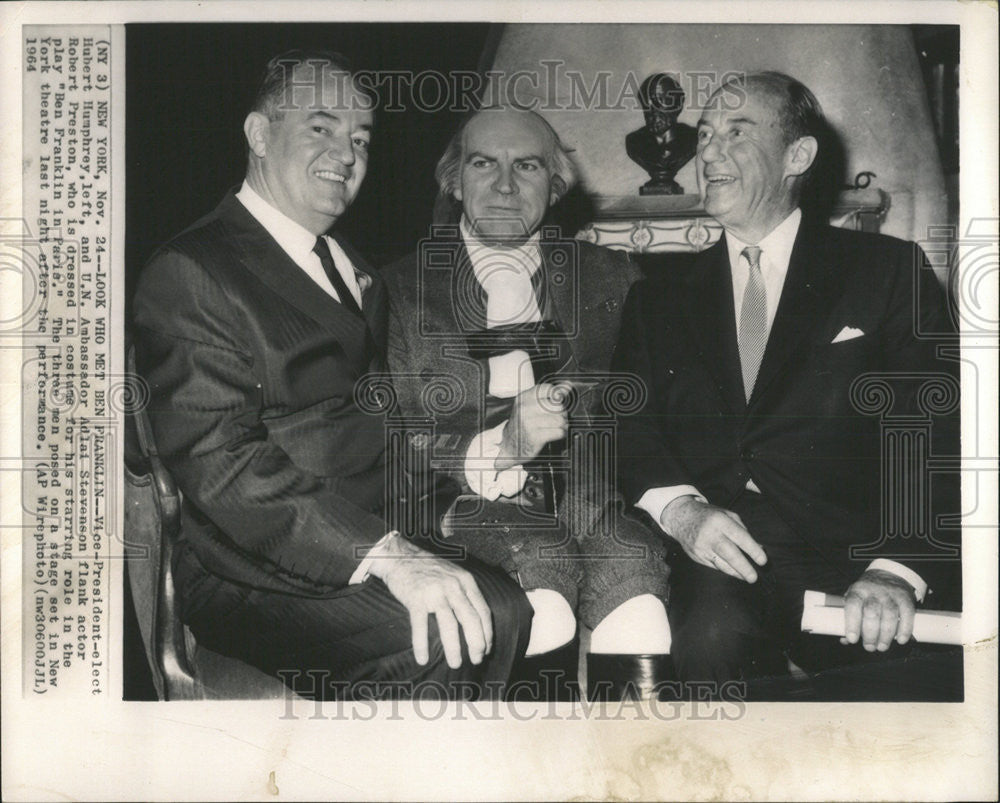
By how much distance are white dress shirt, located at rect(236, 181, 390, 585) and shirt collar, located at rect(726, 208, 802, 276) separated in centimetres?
91

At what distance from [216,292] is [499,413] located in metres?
0.74

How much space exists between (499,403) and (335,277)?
20.0 inches

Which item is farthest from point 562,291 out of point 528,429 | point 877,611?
point 877,611

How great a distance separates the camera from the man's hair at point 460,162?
2.42m

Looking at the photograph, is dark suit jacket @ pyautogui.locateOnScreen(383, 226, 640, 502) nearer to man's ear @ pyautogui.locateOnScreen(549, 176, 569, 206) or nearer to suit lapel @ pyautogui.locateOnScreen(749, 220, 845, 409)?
man's ear @ pyautogui.locateOnScreen(549, 176, 569, 206)

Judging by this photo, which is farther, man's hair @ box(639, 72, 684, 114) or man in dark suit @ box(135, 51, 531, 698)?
man's hair @ box(639, 72, 684, 114)

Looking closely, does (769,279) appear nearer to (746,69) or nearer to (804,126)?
(804,126)

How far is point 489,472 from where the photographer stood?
2383 millimetres

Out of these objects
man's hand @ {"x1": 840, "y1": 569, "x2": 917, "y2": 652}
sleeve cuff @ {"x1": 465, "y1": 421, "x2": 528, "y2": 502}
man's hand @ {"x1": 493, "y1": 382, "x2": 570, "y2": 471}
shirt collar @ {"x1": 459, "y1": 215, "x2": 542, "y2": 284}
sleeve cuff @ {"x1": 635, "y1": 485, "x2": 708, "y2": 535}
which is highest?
shirt collar @ {"x1": 459, "y1": 215, "x2": 542, "y2": 284}

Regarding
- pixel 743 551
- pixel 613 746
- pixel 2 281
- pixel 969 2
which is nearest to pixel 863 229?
pixel 969 2

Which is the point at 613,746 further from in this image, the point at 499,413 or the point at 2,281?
the point at 2,281

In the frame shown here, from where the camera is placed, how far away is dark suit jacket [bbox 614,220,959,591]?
2383mm

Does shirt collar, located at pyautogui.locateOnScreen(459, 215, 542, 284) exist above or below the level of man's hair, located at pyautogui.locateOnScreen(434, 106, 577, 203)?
below

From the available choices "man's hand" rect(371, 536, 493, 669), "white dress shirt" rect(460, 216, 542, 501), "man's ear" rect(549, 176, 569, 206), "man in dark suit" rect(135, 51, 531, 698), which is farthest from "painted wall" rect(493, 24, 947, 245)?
"man's hand" rect(371, 536, 493, 669)
